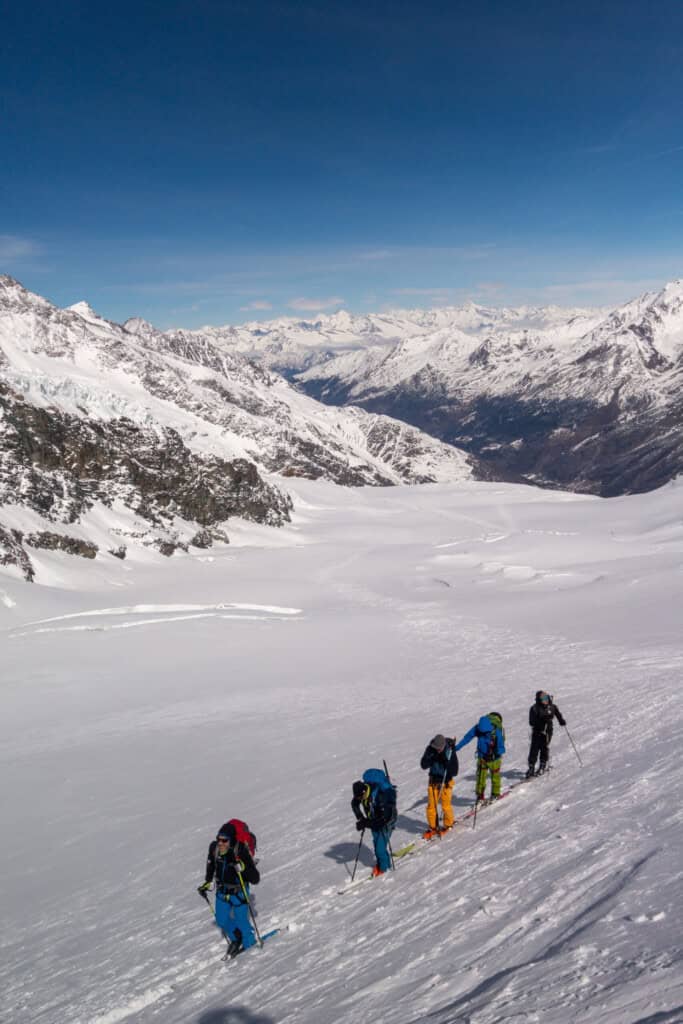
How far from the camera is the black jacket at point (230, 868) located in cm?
827

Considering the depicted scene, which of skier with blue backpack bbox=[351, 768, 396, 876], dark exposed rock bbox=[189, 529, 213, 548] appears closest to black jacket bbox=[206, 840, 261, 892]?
skier with blue backpack bbox=[351, 768, 396, 876]

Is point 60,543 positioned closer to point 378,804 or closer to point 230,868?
point 378,804

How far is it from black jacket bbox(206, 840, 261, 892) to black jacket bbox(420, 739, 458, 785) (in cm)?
334

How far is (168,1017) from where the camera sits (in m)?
7.42

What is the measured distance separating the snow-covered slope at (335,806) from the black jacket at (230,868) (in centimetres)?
91

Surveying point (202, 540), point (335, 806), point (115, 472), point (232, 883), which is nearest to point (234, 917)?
point (232, 883)

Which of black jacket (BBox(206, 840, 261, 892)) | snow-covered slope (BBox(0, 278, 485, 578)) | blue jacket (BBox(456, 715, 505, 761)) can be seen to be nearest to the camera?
black jacket (BBox(206, 840, 261, 892))

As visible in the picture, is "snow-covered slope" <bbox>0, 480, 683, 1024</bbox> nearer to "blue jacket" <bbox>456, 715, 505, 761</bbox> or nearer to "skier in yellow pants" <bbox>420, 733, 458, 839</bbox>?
"skier in yellow pants" <bbox>420, 733, 458, 839</bbox>

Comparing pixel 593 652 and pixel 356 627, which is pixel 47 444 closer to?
pixel 356 627

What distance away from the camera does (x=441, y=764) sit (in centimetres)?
1054

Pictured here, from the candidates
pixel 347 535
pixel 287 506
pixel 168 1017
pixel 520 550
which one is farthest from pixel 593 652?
pixel 287 506

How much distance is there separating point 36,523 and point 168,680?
29.5 metres

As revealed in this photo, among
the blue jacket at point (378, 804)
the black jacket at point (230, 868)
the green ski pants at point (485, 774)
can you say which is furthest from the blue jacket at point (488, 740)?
the black jacket at point (230, 868)

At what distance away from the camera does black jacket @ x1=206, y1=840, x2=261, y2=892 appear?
8273 mm
